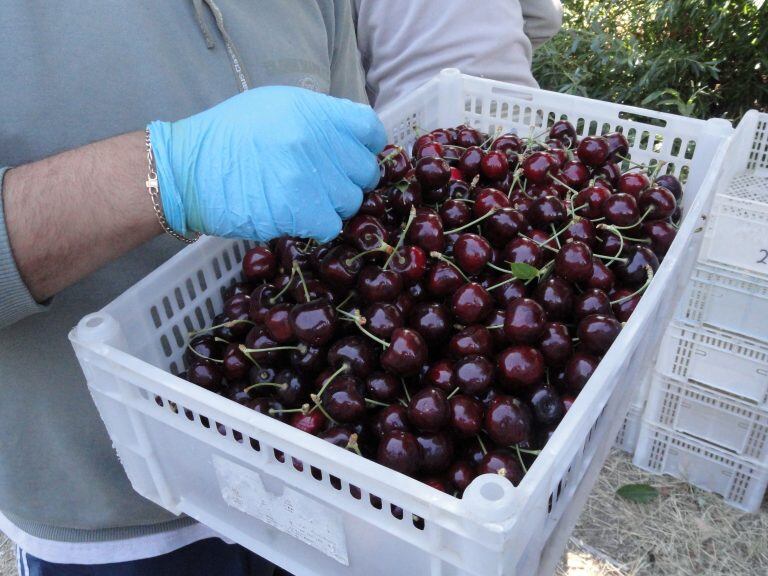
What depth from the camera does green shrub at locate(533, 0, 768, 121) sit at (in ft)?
11.5

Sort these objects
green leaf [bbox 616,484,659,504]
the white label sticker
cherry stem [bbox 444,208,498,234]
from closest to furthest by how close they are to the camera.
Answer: the white label sticker, cherry stem [bbox 444,208,498,234], green leaf [bbox 616,484,659,504]

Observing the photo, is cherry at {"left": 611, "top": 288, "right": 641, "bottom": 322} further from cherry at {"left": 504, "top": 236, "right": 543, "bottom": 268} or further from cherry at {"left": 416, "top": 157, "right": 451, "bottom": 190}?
cherry at {"left": 416, "top": 157, "right": 451, "bottom": 190}

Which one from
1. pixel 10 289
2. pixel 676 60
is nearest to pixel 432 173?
pixel 10 289

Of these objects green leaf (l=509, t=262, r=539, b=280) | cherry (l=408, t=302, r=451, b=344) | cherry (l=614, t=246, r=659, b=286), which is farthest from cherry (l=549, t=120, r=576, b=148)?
cherry (l=408, t=302, r=451, b=344)

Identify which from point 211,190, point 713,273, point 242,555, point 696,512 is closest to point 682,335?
point 713,273

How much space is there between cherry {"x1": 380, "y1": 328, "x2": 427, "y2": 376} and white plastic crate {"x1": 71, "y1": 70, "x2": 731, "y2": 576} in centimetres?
18

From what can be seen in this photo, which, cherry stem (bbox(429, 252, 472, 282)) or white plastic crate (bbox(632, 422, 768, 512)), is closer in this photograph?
cherry stem (bbox(429, 252, 472, 282))

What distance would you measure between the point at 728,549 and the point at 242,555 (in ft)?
4.86

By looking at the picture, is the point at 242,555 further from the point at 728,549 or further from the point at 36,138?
the point at 728,549

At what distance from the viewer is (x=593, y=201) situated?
121 cm

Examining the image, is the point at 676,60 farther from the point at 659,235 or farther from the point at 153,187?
the point at 153,187

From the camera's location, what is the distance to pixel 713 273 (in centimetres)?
181

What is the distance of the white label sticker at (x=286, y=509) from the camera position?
31.2 inches

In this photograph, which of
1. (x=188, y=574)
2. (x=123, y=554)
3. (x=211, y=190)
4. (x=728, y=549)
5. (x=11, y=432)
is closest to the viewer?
(x=211, y=190)
